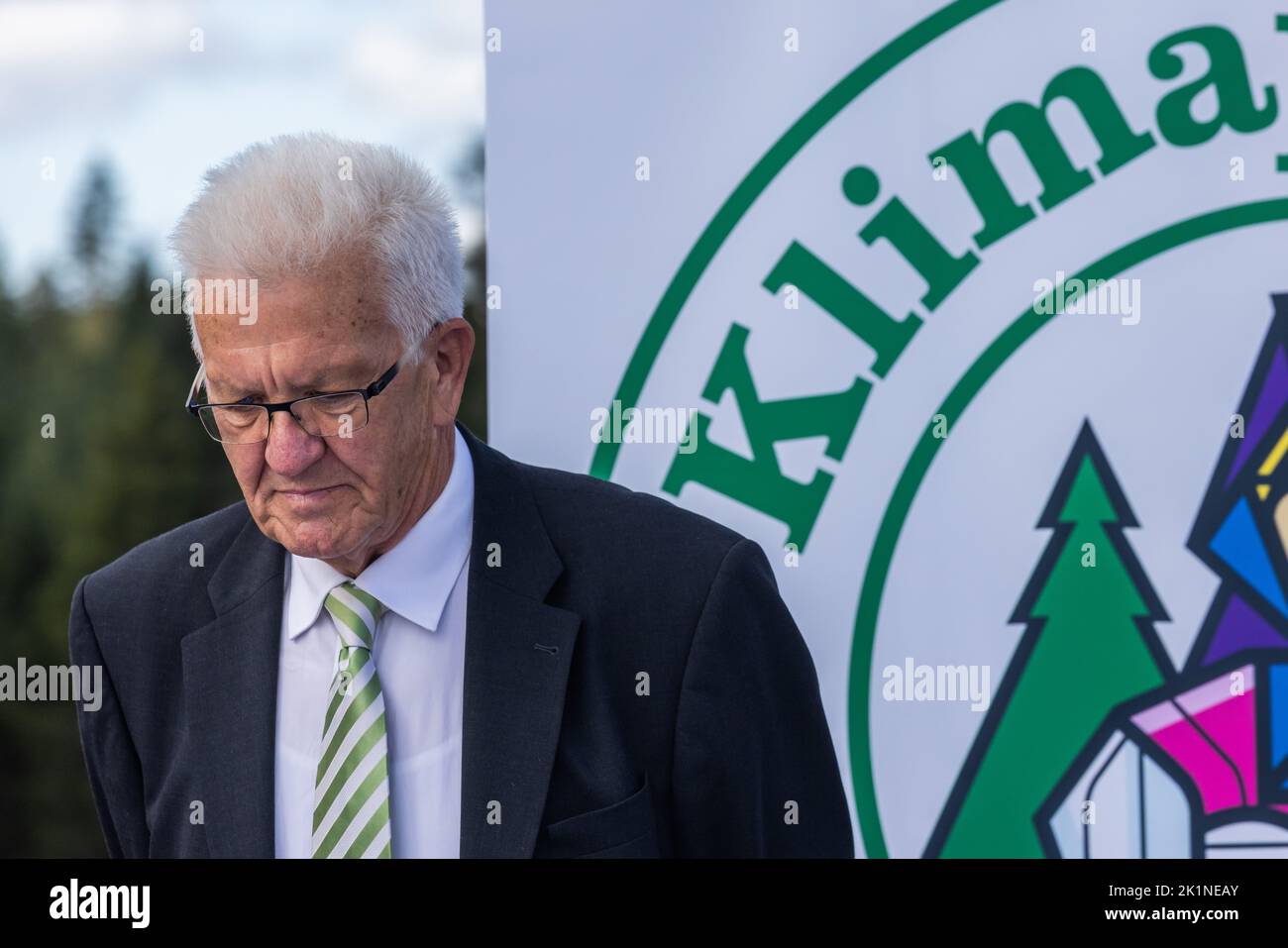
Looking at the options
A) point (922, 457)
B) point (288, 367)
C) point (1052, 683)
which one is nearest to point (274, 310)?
point (288, 367)

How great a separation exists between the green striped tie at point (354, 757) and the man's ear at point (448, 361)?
31 centimetres

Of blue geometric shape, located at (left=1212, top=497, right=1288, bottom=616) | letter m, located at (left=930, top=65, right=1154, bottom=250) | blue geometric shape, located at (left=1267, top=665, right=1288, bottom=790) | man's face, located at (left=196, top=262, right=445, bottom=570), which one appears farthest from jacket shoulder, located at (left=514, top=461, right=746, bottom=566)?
blue geometric shape, located at (left=1267, top=665, right=1288, bottom=790)

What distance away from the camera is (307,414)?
79.3 inches

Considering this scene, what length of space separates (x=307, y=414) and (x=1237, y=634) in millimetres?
1728

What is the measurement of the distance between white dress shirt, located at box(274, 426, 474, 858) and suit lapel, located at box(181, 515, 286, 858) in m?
0.04

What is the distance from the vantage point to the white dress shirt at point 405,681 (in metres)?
2.12

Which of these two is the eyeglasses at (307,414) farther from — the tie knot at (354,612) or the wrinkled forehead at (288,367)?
the tie knot at (354,612)

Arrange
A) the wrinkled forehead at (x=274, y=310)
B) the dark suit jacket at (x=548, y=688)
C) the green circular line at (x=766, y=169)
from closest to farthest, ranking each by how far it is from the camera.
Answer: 1. the wrinkled forehead at (x=274, y=310)
2. the dark suit jacket at (x=548, y=688)
3. the green circular line at (x=766, y=169)

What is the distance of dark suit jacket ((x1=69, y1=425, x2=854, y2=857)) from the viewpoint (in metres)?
2.09

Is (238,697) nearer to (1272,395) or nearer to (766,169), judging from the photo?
(766,169)

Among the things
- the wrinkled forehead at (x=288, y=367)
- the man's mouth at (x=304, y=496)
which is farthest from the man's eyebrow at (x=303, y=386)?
the man's mouth at (x=304, y=496)

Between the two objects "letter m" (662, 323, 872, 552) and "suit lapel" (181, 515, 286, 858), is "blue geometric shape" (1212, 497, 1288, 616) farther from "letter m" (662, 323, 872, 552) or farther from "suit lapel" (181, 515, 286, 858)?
"suit lapel" (181, 515, 286, 858)

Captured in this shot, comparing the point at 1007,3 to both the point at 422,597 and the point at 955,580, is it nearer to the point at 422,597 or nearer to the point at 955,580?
the point at 955,580
